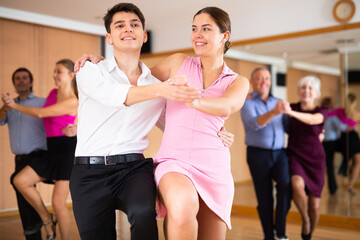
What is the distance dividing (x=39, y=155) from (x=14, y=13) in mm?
2632

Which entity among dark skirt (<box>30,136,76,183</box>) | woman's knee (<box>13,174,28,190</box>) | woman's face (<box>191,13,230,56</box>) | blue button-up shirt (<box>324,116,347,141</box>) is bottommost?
woman's knee (<box>13,174,28,190</box>)

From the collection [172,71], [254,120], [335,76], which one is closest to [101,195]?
[172,71]

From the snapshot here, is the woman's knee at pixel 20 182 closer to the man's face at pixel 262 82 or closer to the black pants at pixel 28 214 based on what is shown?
the black pants at pixel 28 214

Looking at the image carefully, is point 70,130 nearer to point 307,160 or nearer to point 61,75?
point 61,75

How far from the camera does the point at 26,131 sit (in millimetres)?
4387

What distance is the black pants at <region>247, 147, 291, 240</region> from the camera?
4.18 metres

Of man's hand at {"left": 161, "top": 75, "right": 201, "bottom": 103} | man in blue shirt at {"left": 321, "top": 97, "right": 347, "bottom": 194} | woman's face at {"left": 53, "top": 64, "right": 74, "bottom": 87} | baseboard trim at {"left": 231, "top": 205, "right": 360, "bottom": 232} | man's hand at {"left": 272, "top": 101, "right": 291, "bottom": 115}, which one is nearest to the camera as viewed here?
man's hand at {"left": 161, "top": 75, "right": 201, "bottom": 103}

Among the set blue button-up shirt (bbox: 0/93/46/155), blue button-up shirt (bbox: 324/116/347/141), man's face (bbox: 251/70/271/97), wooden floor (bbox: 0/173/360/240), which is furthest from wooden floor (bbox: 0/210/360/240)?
man's face (bbox: 251/70/271/97)

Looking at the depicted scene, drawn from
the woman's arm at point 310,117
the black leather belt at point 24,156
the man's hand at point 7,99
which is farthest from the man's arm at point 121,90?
the woman's arm at point 310,117

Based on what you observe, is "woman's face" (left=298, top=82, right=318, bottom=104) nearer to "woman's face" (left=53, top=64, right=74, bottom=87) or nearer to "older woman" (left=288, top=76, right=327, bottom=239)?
"older woman" (left=288, top=76, right=327, bottom=239)

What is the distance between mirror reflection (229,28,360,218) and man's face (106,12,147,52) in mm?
3521

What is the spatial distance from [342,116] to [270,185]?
1.62 metres

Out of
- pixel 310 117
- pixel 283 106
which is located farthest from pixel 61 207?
pixel 310 117

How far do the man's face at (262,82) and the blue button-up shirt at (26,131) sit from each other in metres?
2.25
